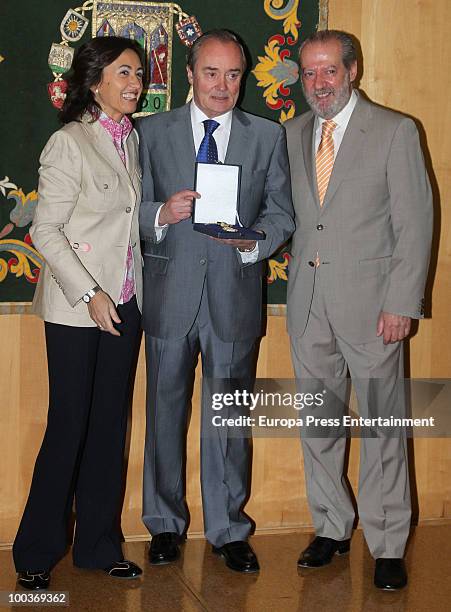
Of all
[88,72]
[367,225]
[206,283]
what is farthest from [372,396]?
[88,72]

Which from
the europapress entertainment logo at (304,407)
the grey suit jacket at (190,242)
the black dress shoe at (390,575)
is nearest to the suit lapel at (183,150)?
the grey suit jacket at (190,242)

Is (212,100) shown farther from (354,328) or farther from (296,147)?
(354,328)

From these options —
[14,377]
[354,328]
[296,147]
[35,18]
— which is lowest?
[14,377]

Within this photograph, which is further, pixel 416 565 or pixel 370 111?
pixel 416 565

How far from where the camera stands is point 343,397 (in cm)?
336

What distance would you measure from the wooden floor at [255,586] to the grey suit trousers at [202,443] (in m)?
0.17

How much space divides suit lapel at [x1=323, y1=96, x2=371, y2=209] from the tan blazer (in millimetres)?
706

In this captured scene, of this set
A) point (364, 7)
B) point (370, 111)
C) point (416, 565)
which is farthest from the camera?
point (364, 7)

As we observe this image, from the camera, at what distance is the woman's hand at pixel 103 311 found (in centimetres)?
286

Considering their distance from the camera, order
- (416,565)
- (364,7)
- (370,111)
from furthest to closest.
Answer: (364,7)
(416,565)
(370,111)

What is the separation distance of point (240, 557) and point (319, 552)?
312mm

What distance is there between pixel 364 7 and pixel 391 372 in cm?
153

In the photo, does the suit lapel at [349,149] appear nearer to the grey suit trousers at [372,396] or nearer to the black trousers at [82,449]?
the grey suit trousers at [372,396]

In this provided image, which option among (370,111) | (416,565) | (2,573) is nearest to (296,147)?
(370,111)
